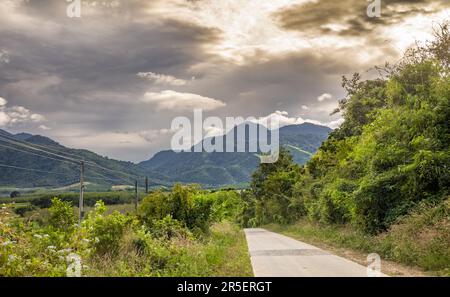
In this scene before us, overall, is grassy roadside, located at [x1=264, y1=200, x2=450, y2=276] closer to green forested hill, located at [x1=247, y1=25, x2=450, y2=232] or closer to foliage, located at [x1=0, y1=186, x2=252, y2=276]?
green forested hill, located at [x1=247, y1=25, x2=450, y2=232]

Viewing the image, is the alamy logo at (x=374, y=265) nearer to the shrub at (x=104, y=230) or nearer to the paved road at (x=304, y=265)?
the paved road at (x=304, y=265)

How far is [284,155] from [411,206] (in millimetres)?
47052

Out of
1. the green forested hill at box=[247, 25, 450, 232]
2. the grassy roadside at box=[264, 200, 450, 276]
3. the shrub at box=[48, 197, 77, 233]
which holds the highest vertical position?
the green forested hill at box=[247, 25, 450, 232]

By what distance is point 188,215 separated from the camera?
22.2 m

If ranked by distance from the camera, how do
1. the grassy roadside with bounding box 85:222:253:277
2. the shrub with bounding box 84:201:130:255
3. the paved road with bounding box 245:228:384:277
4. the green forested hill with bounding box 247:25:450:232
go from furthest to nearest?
1. the green forested hill with bounding box 247:25:450:232
2. the shrub with bounding box 84:201:130:255
3. the paved road with bounding box 245:228:384:277
4. the grassy roadside with bounding box 85:222:253:277

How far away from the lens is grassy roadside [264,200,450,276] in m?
12.6

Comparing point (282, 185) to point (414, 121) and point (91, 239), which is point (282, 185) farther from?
point (91, 239)

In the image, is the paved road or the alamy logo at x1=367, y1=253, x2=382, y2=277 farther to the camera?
the paved road

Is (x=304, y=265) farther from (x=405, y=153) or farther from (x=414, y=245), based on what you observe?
(x=405, y=153)

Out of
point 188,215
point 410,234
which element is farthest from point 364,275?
point 188,215

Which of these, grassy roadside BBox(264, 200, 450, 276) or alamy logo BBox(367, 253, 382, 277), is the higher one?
grassy roadside BBox(264, 200, 450, 276)

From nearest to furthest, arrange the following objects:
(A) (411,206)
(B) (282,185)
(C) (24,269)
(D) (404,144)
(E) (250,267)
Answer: (C) (24,269) < (E) (250,267) < (A) (411,206) < (D) (404,144) < (B) (282,185)

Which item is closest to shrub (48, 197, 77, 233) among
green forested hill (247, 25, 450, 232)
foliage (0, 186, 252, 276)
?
foliage (0, 186, 252, 276)

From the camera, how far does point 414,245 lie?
14.2 m
